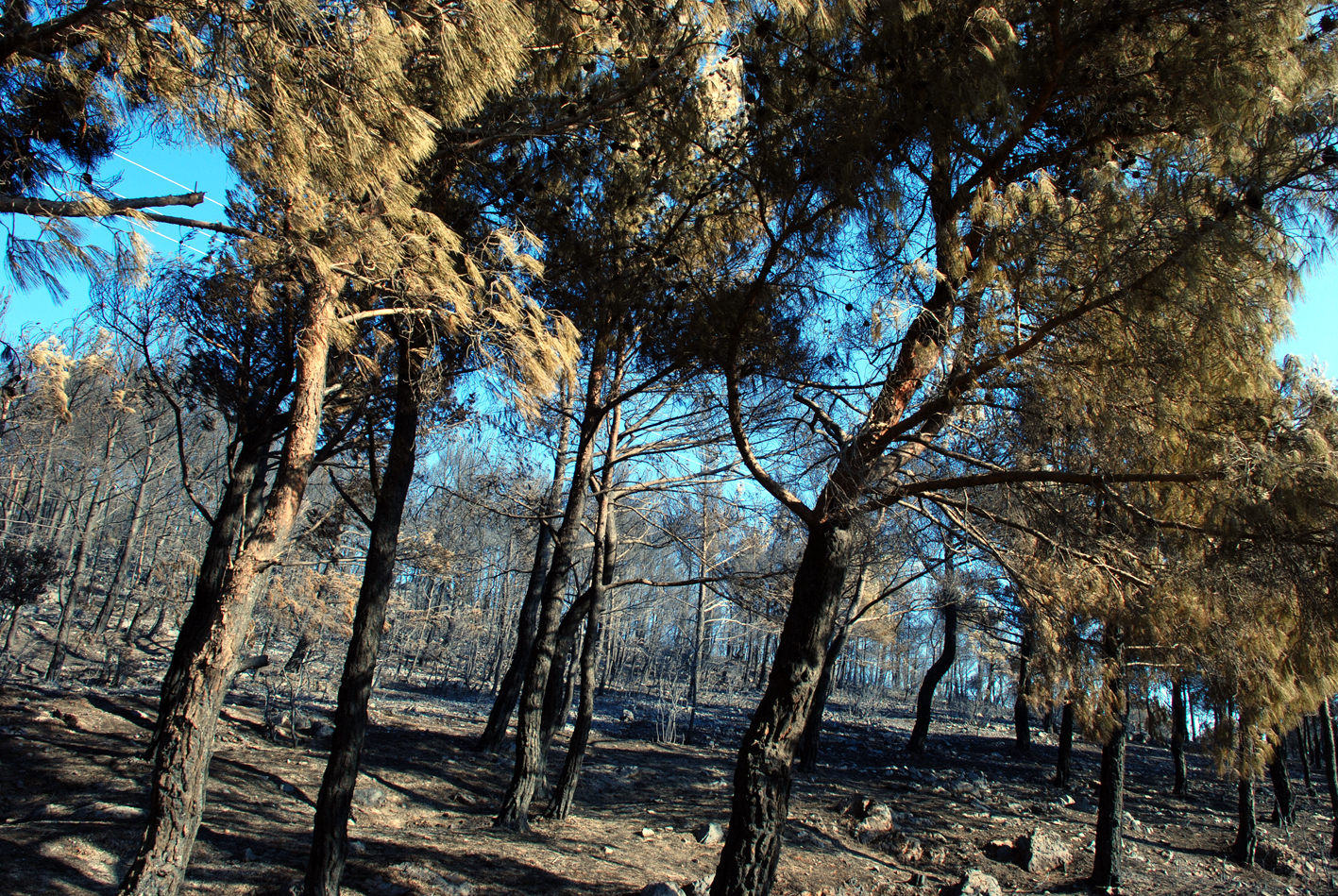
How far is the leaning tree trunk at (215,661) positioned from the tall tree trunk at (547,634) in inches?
100

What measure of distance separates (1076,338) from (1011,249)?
539 mm

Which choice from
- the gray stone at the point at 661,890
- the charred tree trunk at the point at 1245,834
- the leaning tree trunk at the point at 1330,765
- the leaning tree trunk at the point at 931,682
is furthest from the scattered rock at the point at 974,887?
the leaning tree trunk at the point at 931,682

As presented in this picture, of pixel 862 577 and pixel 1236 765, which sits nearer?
pixel 1236 765

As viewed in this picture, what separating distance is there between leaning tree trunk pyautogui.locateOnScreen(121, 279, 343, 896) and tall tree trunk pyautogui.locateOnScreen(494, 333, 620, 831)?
2.55 metres

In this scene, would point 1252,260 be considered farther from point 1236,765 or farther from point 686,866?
point 1236,765

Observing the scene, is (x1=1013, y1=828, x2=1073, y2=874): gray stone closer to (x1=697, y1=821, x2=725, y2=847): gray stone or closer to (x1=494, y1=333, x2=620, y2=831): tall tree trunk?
(x1=697, y1=821, x2=725, y2=847): gray stone

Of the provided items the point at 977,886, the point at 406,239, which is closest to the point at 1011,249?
the point at 406,239

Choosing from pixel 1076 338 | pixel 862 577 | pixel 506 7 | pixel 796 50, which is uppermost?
pixel 796 50

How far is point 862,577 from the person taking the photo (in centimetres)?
1194

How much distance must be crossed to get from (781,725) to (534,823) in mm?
3961

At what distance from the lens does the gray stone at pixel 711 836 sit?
7.04 m

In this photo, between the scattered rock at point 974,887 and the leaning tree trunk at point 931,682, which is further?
the leaning tree trunk at point 931,682

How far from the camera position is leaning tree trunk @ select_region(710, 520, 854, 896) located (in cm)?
371

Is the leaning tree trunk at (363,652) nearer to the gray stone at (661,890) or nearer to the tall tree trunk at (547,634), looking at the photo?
the tall tree trunk at (547,634)
